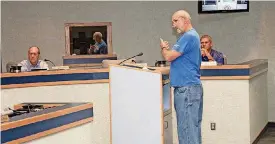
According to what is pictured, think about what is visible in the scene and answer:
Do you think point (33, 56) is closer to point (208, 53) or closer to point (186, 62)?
point (208, 53)

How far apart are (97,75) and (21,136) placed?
3.08 metres

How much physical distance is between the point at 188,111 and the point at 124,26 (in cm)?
522

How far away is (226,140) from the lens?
6270 millimetres

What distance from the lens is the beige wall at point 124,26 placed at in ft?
29.8

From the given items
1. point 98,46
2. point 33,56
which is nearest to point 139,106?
point 33,56

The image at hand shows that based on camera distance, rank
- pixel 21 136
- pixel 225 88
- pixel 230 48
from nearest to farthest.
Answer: pixel 21 136 → pixel 225 88 → pixel 230 48

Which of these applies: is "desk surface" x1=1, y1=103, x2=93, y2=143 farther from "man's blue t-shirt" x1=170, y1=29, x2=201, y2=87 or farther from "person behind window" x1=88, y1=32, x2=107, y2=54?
"person behind window" x1=88, y1=32, x2=107, y2=54

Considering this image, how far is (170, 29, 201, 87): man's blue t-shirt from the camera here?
4.79 meters

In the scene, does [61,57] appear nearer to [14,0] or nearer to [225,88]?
[14,0]

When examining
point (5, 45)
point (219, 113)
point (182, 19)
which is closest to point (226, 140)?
point (219, 113)

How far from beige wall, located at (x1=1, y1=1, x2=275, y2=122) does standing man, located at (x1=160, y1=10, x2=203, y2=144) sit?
4.26m

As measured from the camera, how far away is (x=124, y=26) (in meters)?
9.81

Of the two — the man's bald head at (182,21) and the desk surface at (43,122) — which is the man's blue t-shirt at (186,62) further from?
the desk surface at (43,122)

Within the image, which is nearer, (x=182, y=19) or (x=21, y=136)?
(x=21, y=136)
